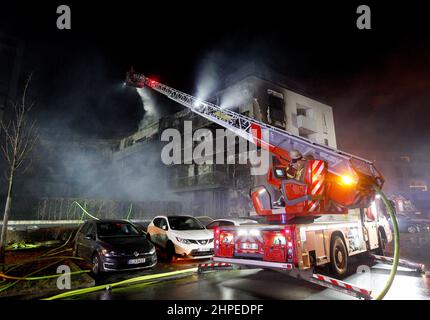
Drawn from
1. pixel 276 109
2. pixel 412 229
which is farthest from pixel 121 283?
pixel 412 229

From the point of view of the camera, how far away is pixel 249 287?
5.34 metres

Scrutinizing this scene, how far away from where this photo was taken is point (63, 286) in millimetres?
5141

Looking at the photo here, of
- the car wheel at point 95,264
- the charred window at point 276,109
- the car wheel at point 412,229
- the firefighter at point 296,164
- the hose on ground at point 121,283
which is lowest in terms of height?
the car wheel at point 412,229

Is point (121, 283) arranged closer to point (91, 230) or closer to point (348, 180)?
point (91, 230)

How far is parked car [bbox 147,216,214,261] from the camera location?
25.9 feet

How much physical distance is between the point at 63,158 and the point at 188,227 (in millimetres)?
26257

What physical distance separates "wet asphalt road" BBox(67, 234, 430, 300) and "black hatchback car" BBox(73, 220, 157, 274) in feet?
1.04

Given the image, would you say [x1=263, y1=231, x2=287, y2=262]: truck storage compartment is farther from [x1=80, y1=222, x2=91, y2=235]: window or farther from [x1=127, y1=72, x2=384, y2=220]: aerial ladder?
[x1=80, y1=222, x2=91, y2=235]: window

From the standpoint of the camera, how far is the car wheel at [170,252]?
830cm

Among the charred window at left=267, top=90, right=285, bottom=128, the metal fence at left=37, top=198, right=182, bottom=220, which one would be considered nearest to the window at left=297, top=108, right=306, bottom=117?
the charred window at left=267, top=90, right=285, bottom=128

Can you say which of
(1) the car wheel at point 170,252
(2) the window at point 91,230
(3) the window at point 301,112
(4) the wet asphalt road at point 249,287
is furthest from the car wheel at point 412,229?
(2) the window at point 91,230

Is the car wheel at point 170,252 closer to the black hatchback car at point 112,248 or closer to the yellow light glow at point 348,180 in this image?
the black hatchback car at point 112,248
